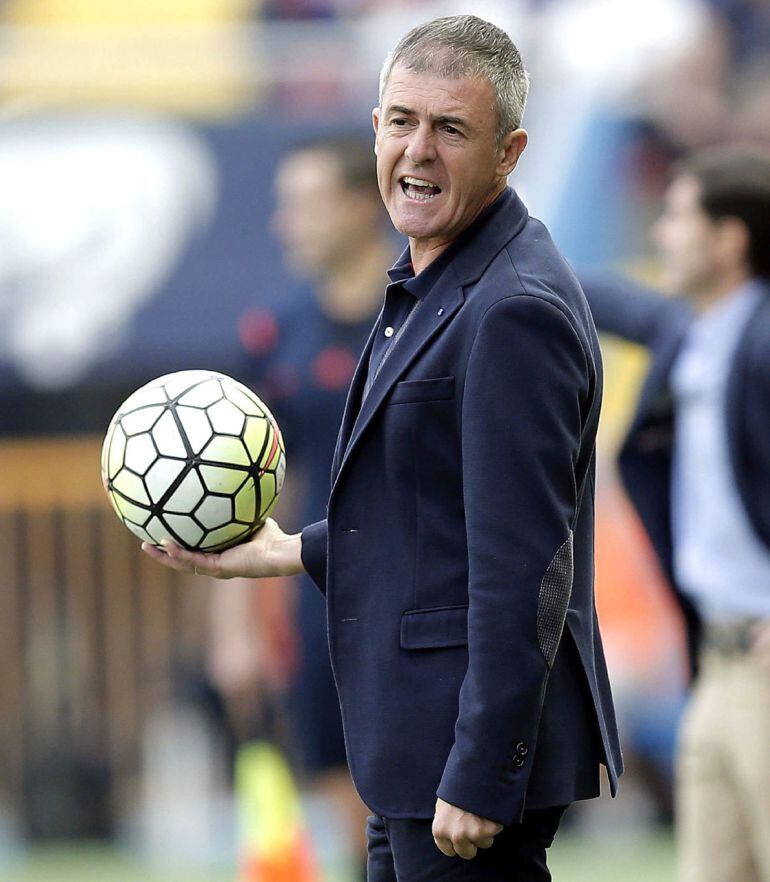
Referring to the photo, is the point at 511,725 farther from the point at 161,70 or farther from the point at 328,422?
the point at 161,70

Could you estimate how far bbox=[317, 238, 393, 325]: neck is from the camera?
5.50 metres

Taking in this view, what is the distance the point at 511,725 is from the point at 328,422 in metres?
2.86

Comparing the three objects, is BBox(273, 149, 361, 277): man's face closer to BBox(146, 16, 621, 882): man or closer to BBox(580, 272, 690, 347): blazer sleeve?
BBox(580, 272, 690, 347): blazer sleeve

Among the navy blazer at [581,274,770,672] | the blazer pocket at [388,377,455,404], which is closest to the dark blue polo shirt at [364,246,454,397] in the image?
the blazer pocket at [388,377,455,404]

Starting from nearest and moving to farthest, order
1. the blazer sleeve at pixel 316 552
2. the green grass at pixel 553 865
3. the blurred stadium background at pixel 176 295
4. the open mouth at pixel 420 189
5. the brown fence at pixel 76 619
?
the open mouth at pixel 420 189, the blazer sleeve at pixel 316 552, the green grass at pixel 553 865, the blurred stadium background at pixel 176 295, the brown fence at pixel 76 619

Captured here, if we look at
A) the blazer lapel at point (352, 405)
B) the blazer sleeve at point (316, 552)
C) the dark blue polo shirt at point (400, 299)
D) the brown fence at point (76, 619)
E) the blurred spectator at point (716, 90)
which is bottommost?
the brown fence at point (76, 619)

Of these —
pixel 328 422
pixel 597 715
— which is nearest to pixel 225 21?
pixel 328 422

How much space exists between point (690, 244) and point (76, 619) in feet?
18.6

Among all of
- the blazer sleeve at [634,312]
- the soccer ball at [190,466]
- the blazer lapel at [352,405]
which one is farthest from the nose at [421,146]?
the blazer sleeve at [634,312]

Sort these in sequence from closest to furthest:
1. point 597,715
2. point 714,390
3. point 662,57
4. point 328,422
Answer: point 597,715, point 714,390, point 328,422, point 662,57

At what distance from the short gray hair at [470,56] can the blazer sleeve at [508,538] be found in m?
0.38

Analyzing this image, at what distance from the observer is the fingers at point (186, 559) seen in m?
3.05

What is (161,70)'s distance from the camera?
Answer: 9312mm

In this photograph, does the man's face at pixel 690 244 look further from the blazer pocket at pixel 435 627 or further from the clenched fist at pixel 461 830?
the clenched fist at pixel 461 830
